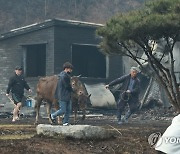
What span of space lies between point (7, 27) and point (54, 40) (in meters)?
21.7

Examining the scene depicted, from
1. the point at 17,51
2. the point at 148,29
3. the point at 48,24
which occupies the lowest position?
the point at 17,51

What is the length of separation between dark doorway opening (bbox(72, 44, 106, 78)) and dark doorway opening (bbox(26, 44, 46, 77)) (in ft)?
5.79

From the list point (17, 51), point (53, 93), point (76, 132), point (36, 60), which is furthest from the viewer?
point (36, 60)

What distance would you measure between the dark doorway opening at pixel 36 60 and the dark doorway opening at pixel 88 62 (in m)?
1.77

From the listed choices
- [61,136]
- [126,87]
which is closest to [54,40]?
[126,87]

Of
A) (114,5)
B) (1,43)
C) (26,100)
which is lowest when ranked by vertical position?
(26,100)

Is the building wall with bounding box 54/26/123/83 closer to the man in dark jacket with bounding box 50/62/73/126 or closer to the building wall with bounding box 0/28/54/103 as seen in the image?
the building wall with bounding box 0/28/54/103

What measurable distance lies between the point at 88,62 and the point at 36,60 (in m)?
2.88

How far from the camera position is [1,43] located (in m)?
29.5

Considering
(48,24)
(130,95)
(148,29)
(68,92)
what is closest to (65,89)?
(68,92)

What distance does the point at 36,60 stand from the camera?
96.7 feet

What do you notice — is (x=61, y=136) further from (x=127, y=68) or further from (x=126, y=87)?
(x=127, y=68)

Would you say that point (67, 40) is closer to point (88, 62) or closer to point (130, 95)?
point (88, 62)

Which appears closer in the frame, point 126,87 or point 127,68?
point 126,87
